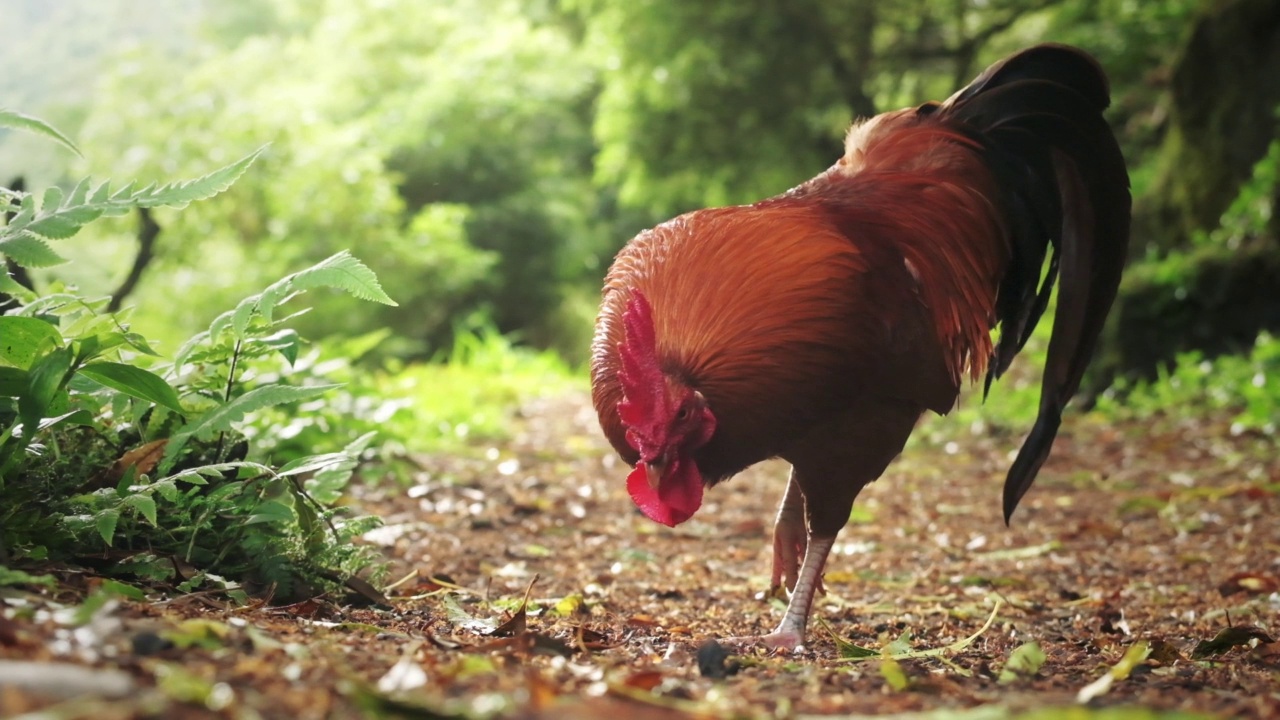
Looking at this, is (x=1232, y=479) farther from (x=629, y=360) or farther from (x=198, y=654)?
(x=198, y=654)

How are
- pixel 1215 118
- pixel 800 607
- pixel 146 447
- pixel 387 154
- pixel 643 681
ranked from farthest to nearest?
1. pixel 387 154
2. pixel 1215 118
3. pixel 800 607
4. pixel 146 447
5. pixel 643 681

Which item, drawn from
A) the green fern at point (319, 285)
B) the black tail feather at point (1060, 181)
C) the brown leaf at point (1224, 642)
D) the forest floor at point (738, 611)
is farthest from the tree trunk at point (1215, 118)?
the green fern at point (319, 285)

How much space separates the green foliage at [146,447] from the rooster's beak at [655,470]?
0.75 m

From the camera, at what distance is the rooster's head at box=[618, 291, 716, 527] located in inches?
110

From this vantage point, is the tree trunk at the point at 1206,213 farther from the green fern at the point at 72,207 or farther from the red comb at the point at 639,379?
the green fern at the point at 72,207

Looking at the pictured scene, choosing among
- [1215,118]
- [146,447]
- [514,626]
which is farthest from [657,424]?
[1215,118]

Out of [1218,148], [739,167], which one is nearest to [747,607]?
[1218,148]

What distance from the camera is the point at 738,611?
11.5 feet

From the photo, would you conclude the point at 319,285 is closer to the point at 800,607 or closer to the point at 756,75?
the point at 800,607

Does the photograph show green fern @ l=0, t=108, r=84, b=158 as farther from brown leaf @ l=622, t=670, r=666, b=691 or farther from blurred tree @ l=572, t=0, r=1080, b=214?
blurred tree @ l=572, t=0, r=1080, b=214

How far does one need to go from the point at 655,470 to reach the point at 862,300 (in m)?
0.79

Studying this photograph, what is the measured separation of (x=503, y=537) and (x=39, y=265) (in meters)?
2.62

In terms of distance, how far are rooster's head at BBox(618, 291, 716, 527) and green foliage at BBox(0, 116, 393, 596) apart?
2.22 ft

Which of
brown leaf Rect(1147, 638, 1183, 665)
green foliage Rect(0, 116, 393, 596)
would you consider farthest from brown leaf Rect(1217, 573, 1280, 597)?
green foliage Rect(0, 116, 393, 596)
